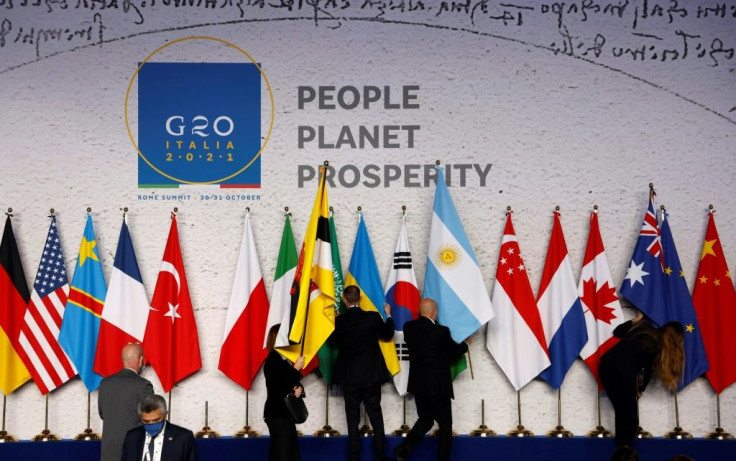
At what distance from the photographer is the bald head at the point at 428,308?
6664 mm

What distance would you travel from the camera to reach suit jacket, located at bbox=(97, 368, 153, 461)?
18.6ft

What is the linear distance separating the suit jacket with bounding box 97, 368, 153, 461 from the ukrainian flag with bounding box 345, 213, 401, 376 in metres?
1.88

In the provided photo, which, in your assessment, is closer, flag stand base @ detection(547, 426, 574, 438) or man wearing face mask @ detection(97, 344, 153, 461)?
man wearing face mask @ detection(97, 344, 153, 461)

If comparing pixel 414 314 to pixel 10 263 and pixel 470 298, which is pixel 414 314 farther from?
pixel 10 263

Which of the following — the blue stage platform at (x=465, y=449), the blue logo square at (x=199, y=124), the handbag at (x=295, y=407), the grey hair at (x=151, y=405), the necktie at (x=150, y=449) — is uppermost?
the blue logo square at (x=199, y=124)

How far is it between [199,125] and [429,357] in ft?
8.48

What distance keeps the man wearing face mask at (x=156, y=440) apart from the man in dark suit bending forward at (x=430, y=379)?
2.36 m

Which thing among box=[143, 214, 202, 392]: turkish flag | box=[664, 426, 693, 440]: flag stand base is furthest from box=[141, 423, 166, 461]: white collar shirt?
box=[664, 426, 693, 440]: flag stand base

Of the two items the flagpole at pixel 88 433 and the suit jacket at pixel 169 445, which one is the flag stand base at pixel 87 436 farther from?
the suit jacket at pixel 169 445

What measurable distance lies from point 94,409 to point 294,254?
1.95 metres

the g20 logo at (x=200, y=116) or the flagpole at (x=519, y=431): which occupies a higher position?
the g20 logo at (x=200, y=116)

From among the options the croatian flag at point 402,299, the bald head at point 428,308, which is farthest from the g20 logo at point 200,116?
the bald head at point 428,308

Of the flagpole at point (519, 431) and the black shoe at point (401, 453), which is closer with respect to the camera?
the black shoe at point (401, 453)

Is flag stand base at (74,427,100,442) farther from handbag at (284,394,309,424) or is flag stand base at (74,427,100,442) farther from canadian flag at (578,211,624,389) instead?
canadian flag at (578,211,624,389)
